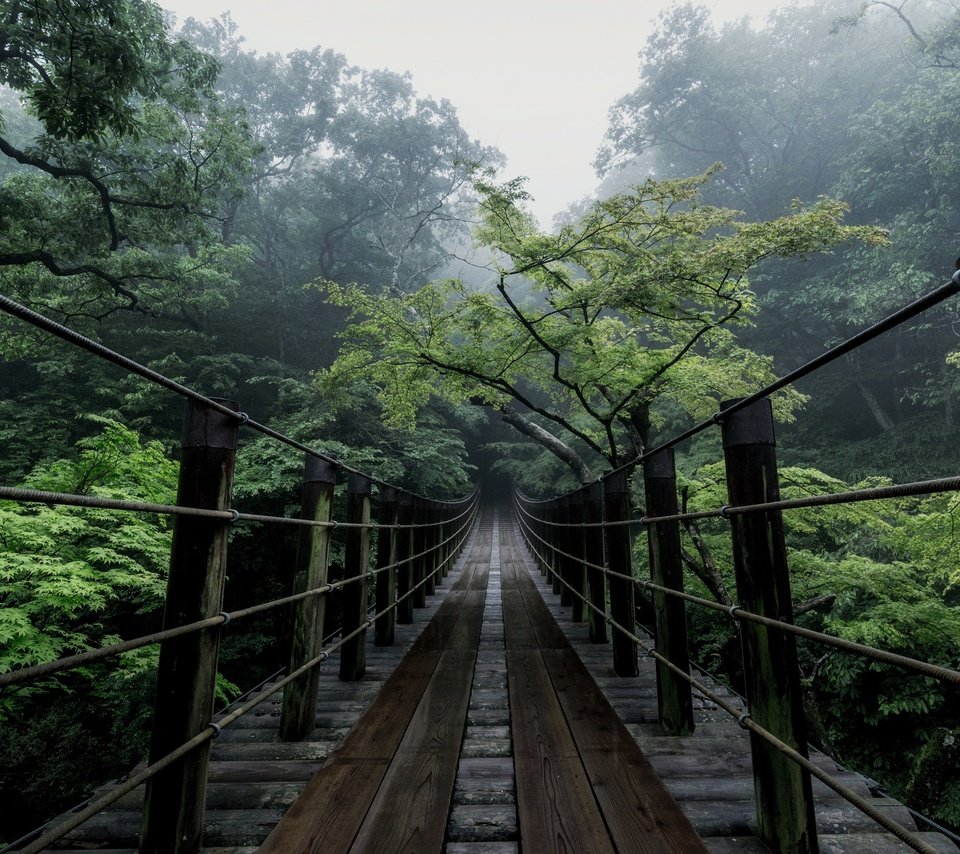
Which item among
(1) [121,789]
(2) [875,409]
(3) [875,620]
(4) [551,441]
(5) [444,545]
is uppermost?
(2) [875,409]

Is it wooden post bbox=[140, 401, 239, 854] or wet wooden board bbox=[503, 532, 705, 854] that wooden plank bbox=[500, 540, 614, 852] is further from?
wooden post bbox=[140, 401, 239, 854]

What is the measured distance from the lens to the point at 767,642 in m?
1.29

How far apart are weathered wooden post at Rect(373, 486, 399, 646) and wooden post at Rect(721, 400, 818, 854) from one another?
2073mm

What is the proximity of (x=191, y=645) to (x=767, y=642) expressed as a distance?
1470mm

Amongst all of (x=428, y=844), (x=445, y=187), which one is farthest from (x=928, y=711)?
(x=445, y=187)

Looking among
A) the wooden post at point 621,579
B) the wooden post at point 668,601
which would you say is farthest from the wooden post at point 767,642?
the wooden post at point 621,579

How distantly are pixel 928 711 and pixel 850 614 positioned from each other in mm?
1104

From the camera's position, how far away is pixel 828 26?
62.3ft

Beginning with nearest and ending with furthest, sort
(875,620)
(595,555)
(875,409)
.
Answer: (595,555) < (875,620) < (875,409)

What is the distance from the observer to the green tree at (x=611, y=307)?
186 inches

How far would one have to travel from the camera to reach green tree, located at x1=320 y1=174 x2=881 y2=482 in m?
4.72

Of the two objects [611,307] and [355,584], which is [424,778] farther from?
[611,307]

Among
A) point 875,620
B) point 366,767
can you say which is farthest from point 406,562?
point 875,620

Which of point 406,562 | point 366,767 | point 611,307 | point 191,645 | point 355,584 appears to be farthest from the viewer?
point 611,307
